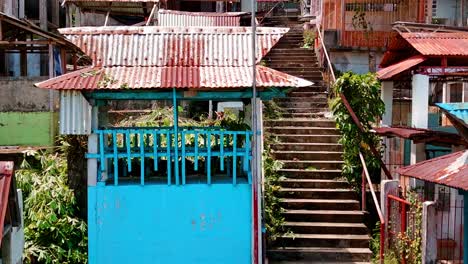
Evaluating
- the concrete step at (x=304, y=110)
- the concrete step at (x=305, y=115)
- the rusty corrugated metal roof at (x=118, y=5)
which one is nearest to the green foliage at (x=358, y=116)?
the concrete step at (x=305, y=115)

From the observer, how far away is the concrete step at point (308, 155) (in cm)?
1335

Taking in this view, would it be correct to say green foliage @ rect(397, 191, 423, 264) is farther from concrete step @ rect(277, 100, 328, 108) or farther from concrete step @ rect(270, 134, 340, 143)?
concrete step @ rect(277, 100, 328, 108)

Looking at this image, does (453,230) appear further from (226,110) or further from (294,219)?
(226,110)

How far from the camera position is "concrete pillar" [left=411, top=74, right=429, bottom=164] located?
37.0ft

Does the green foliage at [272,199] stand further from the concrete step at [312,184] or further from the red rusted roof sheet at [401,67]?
the red rusted roof sheet at [401,67]

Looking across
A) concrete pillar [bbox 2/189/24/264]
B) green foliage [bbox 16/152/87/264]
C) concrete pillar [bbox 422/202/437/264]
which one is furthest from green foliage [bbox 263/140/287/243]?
concrete pillar [bbox 2/189/24/264]

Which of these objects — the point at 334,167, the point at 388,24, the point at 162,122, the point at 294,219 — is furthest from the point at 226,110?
the point at 388,24

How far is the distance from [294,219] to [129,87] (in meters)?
4.69

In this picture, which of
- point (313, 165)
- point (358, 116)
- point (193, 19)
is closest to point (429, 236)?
point (313, 165)

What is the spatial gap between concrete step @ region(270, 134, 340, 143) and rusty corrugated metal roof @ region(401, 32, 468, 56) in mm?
3255

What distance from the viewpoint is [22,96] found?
14.8 meters

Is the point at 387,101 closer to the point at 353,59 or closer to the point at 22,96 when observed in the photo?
the point at 353,59

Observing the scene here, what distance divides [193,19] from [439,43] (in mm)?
11644

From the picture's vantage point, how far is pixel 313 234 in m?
11.3
